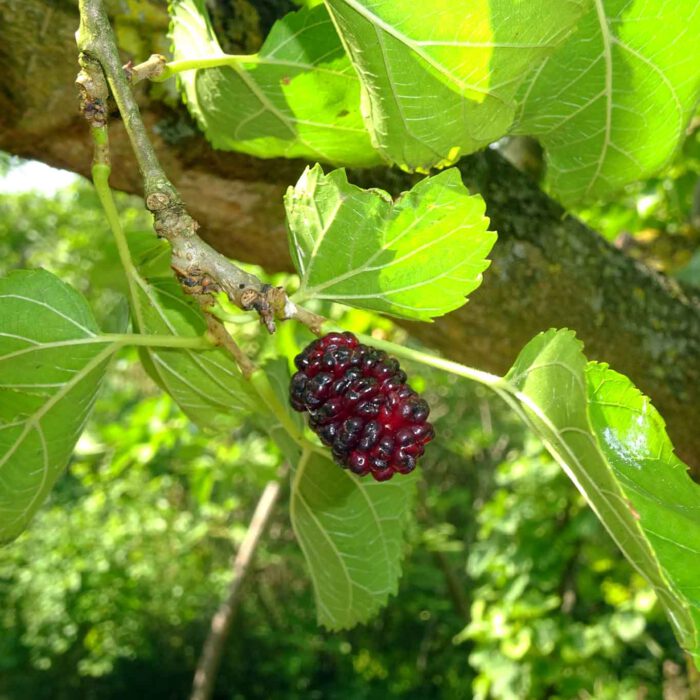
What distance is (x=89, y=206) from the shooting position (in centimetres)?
184

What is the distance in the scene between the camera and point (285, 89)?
1.86ft

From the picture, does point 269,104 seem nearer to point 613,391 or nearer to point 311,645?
point 613,391

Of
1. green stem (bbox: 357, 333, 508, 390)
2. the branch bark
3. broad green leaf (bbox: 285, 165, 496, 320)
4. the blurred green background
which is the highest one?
broad green leaf (bbox: 285, 165, 496, 320)

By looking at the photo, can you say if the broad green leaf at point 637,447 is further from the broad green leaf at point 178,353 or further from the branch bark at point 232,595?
the branch bark at point 232,595

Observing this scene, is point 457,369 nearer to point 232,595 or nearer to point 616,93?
point 616,93

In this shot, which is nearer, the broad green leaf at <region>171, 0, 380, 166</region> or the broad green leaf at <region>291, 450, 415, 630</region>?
the broad green leaf at <region>171, 0, 380, 166</region>

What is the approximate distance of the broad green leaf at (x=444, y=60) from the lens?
38 cm

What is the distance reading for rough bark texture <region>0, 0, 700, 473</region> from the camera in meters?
0.70

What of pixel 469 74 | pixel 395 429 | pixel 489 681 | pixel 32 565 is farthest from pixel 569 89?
pixel 32 565

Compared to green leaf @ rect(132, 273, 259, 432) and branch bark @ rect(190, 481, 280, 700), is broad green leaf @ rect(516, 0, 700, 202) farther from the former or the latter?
branch bark @ rect(190, 481, 280, 700)

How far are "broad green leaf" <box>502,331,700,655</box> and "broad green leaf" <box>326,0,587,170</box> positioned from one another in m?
0.14

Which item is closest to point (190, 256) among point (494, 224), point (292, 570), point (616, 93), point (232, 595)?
point (616, 93)

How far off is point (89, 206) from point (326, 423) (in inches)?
60.1

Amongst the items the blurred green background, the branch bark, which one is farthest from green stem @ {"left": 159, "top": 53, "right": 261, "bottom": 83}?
the branch bark
